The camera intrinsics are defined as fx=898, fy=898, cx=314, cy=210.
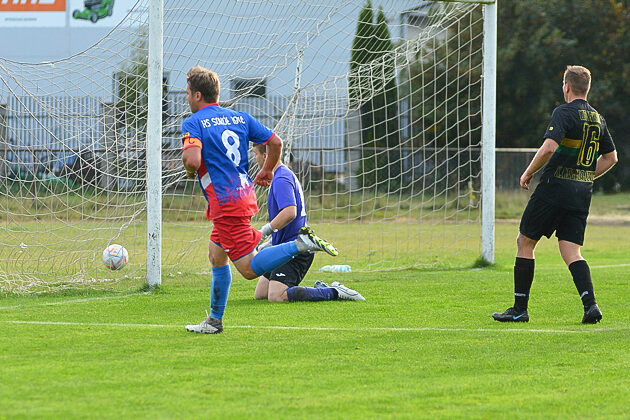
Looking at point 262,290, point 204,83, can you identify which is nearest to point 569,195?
point 204,83

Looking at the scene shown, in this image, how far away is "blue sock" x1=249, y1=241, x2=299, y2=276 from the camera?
6.57 meters

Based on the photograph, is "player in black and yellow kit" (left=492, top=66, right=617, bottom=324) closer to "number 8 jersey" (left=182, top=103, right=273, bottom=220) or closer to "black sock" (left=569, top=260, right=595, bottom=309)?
"black sock" (left=569, top=260, right=595, bottom=309)

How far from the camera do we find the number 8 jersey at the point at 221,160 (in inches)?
254

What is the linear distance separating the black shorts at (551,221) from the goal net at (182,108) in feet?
15.3

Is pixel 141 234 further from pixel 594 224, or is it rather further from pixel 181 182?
pixel 594 224

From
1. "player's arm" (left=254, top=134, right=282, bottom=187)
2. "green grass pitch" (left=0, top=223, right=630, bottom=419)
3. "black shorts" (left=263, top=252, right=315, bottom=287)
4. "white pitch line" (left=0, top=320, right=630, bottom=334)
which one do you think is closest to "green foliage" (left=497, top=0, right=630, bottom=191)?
"green grass pitch" (left=0, top=223, right=630, bottom=419)

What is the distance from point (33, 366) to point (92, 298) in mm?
3819

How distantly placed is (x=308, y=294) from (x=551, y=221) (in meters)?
2.52

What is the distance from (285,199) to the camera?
8430mm

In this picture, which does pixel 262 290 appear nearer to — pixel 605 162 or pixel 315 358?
pixel 315 358

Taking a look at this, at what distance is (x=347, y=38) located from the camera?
43.7 ft

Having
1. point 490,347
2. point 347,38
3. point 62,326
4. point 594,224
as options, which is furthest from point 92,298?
point 594,224

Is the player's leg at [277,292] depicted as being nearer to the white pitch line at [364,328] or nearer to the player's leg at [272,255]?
the white pitch line at [364,328]

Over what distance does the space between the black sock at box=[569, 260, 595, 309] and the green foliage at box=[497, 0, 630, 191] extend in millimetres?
28143
